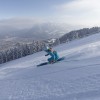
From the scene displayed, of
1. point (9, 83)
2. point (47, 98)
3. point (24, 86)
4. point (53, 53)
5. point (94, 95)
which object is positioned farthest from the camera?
point (53, 53)

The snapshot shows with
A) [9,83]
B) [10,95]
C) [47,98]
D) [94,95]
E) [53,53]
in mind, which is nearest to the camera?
[94,95]

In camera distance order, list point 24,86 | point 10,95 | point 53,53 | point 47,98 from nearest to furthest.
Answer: point 47,98 → point 10,95 → point 24,86 → point 53,53

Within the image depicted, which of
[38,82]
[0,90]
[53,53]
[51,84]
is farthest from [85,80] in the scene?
[53,53]

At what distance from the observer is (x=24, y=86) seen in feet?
48.8

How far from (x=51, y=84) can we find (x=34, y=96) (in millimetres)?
1654

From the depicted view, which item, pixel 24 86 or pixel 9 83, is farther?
pixel 9 83

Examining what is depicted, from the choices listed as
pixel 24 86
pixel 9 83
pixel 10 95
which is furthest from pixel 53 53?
pixel 10 95

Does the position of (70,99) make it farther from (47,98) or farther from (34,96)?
(34,96)

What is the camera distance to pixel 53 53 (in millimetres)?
23406

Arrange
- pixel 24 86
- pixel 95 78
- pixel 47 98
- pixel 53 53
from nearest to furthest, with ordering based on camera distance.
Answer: pixel 47 98 → pixel 95 78 → pixel 24 86 → pixel 53 53

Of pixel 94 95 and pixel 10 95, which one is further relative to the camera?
pixel 10 95

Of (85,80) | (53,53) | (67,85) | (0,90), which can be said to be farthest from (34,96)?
(53,53)

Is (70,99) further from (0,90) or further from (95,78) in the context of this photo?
(0,90)

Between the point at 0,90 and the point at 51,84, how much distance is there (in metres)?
3.39
